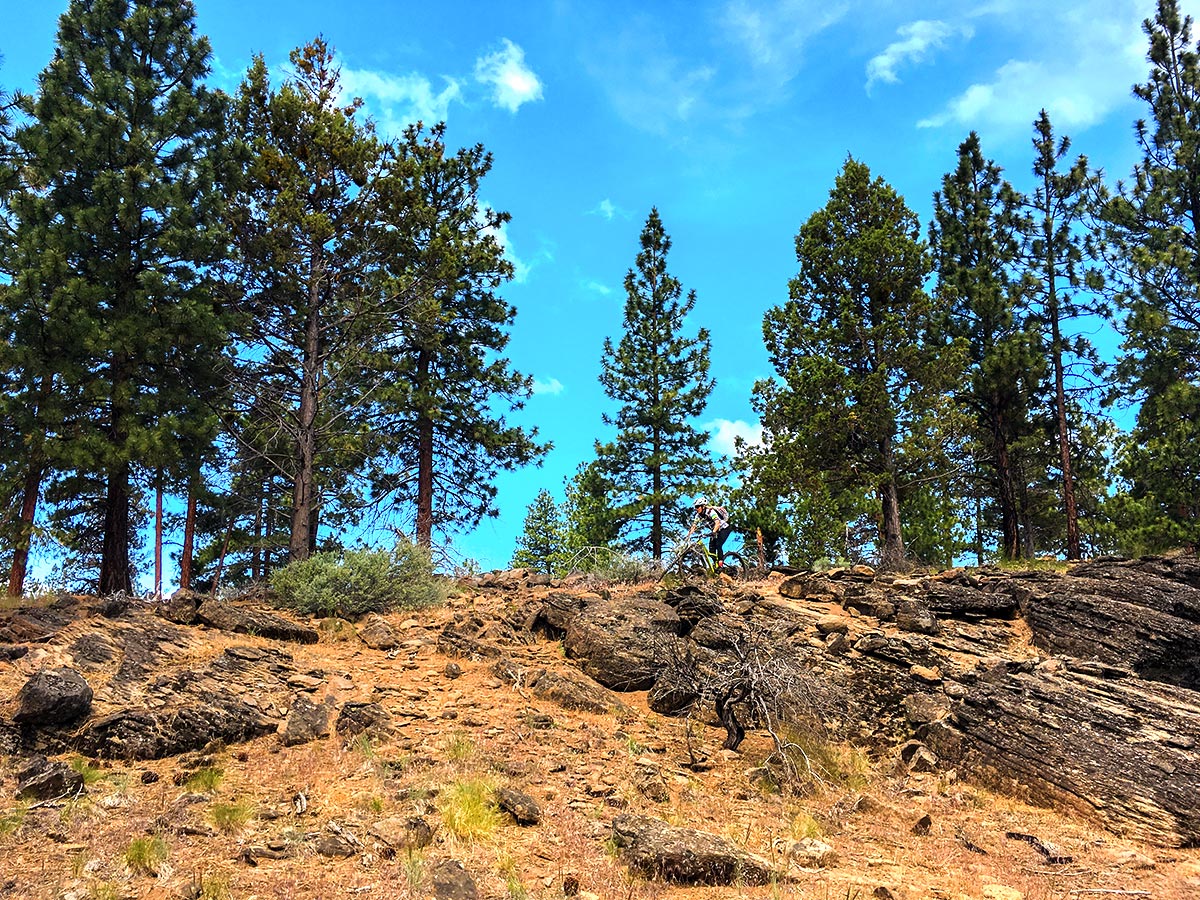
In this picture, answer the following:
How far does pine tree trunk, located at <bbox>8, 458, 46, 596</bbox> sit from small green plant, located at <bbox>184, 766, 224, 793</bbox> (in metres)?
11.4

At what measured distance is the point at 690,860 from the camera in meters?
5.93

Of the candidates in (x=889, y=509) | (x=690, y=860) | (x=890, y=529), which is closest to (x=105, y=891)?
(x=690, y=860)

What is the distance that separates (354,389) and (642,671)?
13.9m

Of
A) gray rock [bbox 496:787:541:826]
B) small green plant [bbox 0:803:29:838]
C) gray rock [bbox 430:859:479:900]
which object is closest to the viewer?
gray rock [bbox 430:859:479:900]

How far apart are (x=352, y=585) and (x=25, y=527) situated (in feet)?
25.7

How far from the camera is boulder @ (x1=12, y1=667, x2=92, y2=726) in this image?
7449 mm

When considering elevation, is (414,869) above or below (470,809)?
below

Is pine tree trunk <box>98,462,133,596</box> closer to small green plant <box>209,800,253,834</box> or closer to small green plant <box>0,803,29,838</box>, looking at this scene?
small green plant <box>0,803,29,838</box>

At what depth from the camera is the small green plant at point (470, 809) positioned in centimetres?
635

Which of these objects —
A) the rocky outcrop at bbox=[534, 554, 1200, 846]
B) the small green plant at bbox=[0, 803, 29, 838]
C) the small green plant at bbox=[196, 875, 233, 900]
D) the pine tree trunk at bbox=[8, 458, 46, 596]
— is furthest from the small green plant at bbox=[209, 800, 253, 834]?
the pine tree trunk at bbox=[8, 458, 46, 596]

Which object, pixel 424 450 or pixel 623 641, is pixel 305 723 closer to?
pixel 623 641

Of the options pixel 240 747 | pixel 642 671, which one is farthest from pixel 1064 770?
pixel 240 747

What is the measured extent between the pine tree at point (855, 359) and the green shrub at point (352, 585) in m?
11.8

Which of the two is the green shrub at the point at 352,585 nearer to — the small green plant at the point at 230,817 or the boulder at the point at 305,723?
the boulder at the point at 305,723
